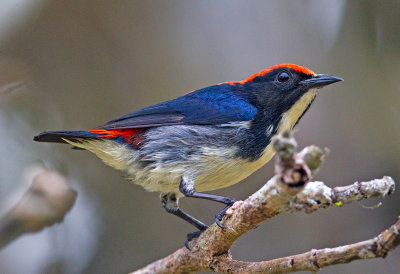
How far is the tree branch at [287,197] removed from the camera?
205cm

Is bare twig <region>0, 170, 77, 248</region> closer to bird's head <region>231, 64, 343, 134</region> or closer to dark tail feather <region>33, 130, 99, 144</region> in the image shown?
dark tail feather <region>33, 130, 99, 144</region>

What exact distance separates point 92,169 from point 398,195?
3.46 metres

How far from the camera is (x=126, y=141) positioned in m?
4.09

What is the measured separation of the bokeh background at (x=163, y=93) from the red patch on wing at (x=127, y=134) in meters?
1.51

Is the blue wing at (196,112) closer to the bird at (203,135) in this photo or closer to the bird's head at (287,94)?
the bird at (203,135)

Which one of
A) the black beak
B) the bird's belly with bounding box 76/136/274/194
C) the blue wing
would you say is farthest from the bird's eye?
the bird's belly with bounding box 76/136/274/194

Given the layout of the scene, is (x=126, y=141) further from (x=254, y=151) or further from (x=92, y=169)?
(x=92, y=169)

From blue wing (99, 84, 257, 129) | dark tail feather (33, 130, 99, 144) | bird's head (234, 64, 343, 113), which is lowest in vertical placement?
dark tail feather (33, 130, 99, 144)

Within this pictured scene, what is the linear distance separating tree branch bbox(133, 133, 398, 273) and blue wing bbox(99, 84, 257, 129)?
113cm

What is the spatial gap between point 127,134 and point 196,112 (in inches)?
25.0

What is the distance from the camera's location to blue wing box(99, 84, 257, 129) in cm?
399

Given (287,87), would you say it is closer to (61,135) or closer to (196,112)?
(196,112)

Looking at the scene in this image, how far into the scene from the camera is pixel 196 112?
4.15 metres

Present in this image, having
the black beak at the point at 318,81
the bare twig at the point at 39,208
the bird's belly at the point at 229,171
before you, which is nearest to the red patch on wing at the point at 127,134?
the bird's belly at the point at 229,171
